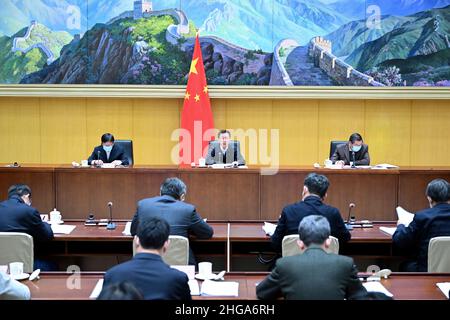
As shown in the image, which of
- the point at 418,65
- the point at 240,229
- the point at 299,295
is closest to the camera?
the point at 299,295

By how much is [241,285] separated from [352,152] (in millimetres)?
4148

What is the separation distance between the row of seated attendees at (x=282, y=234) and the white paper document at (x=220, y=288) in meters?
0.30

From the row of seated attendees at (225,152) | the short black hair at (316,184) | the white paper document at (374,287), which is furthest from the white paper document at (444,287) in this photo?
the row of seated attendees at (225,152)

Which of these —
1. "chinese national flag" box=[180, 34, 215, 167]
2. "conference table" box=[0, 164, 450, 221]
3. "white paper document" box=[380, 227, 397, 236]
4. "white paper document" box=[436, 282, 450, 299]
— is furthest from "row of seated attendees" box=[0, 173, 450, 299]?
"chinese national flag" box=[180, 34, 215, 167]

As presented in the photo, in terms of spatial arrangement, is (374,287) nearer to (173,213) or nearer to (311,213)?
(311,213)

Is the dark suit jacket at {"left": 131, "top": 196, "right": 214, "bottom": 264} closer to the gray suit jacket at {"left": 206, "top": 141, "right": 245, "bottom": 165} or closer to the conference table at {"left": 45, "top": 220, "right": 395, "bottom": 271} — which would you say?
the conference table at {"left": 45, "top": 220, "right": 395, "bottom": 271}

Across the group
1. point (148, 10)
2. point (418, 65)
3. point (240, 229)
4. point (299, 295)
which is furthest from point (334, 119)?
point (299, 295)

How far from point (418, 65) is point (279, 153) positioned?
2715 mm

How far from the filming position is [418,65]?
8.88 meters

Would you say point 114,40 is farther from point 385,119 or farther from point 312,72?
point 385,119

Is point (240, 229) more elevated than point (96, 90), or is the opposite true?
point (96, 90)

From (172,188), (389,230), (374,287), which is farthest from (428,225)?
(172,188)

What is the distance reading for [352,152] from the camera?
7039 millimetres

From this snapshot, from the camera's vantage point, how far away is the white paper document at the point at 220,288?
3.12 metres
